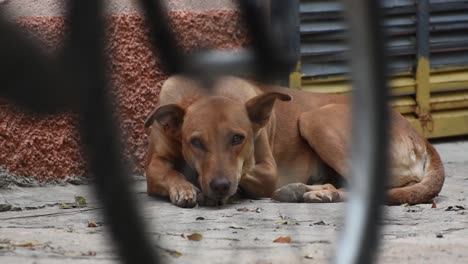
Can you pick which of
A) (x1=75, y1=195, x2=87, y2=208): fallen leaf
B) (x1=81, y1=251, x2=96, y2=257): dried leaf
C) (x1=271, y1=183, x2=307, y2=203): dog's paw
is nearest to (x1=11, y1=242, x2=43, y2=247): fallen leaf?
(x1=81, y1=251, x2=96, y2=257): dried leaf

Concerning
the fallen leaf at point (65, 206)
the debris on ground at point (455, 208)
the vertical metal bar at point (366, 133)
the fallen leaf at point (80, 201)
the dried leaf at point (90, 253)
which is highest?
the vertical metal bar at point (366, 133)

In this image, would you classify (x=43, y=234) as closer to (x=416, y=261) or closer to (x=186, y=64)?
(x=416, y=261)

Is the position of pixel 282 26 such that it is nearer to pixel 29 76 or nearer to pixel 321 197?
pixel 29 76

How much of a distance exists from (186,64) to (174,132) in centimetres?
361

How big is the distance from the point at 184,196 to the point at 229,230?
954mm

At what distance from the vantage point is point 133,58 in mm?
6008

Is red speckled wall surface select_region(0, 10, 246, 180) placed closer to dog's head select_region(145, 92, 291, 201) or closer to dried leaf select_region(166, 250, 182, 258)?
dog's head select_region(145, 92, 291, 201)

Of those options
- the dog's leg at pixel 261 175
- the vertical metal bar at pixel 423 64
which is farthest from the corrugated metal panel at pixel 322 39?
the dog's leg at pixel 261 175

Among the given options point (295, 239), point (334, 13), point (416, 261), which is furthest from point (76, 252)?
point (334, 13)

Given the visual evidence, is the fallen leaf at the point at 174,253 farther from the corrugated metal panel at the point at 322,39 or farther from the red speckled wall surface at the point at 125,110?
the corrugated metal panel at the point at 322,39

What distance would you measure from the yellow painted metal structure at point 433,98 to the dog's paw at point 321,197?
4.49ft

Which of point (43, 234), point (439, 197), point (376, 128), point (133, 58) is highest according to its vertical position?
point (376, 128)

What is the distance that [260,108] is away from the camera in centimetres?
573

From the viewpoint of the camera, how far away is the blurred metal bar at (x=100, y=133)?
4.49 feet
